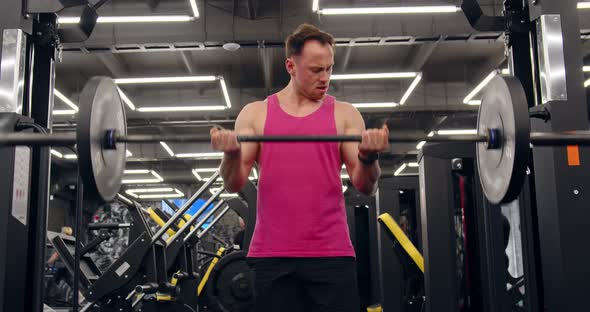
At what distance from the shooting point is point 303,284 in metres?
1.47

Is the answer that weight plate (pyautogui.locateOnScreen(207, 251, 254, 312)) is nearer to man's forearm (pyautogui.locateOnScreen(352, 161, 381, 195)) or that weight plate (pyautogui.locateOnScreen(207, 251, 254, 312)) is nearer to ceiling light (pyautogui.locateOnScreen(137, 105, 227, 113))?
man's forearm (pyautogui.locateOnScreen(352, 161, 381, 195))

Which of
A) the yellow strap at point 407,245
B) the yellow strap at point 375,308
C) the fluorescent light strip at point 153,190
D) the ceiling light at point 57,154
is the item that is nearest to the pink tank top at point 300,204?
the yellow strap at point 407,245

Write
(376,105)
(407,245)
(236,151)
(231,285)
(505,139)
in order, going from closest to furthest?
(236,151), (505,139), (407,245), (231,285), (376,105)

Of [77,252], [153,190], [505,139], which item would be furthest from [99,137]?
[153,190]

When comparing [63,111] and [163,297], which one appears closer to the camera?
[163,297]

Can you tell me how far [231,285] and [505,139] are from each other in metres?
3.94

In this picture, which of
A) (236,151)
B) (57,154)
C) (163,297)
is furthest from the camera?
(57,154)

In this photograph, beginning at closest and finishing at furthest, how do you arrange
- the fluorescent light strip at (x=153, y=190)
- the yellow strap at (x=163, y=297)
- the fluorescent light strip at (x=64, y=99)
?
the yellow strap at (x=163, y=297) < the fluorescent light strip at (x=64, y=99) < the fluorescent light strip at (x=153, y=190)

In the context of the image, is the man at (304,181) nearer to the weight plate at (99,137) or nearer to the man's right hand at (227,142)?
the man's right hand at (227,142)

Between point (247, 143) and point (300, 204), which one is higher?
point (247, 143)

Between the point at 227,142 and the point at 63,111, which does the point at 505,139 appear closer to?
the point at 227,142

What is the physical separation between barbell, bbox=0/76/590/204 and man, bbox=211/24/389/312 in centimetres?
6

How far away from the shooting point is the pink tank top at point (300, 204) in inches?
57.1

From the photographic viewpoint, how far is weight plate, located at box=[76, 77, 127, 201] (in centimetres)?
162
